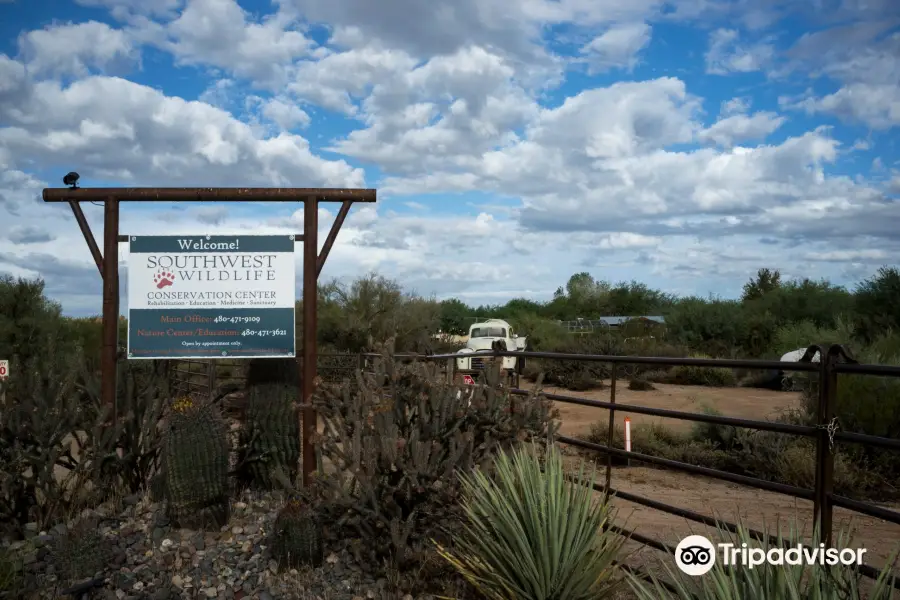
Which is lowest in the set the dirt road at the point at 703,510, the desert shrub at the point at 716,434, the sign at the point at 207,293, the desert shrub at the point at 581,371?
the dirt road at the point at 703,510

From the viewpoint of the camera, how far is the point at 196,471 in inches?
275

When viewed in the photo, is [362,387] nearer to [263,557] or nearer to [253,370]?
[263,557]

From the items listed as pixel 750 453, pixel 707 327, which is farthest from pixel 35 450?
pixel 707 327

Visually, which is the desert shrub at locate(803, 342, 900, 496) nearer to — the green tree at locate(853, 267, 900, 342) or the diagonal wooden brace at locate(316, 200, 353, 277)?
the diagonal wooden brace at locate(316, 200, 353, 277)

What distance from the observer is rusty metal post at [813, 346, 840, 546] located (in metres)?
4.73

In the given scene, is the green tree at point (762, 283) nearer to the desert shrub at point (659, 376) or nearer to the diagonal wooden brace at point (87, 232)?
the desert shrub at point (659, 376)

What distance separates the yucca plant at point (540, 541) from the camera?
469 centimetres

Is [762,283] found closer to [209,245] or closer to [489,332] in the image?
[489,332]

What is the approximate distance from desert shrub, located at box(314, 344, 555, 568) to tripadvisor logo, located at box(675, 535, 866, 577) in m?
2.02

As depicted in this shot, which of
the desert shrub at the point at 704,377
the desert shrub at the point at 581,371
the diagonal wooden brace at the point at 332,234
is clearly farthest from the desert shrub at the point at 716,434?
the desert shrub at the point at 704,377

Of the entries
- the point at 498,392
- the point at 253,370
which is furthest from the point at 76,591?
the point at 498,392

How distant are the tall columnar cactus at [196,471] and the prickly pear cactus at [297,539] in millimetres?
1033

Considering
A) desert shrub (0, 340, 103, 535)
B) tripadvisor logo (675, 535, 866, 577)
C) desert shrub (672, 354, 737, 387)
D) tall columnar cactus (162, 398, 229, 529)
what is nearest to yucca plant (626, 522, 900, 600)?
tripadvisor logo (675, 535, 866, 577)

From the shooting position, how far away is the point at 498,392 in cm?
→ 670
